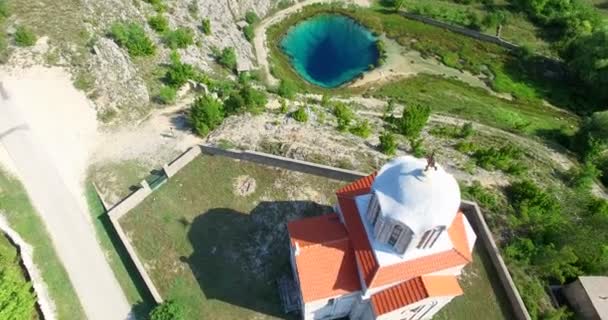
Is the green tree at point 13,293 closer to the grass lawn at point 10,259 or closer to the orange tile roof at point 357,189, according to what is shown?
the grass lawn at point 10,259

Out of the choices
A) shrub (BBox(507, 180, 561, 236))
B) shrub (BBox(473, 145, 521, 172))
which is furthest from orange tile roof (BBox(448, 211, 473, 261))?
shrub (BBox(473, 145, 521, 172))

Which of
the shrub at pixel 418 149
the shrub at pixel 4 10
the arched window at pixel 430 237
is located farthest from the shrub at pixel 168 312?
the shrub at pixel 4 10

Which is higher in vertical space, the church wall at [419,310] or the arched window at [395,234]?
the arched window at [395,234]

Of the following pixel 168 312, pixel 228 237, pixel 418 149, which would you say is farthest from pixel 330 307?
pixel 418 149

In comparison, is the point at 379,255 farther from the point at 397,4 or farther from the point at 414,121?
the point at 397,4

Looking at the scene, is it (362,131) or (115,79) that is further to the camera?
(115,79)

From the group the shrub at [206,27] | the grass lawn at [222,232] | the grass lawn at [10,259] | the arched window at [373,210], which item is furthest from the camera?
the shrub at [206,27]
